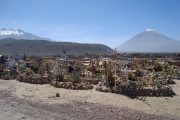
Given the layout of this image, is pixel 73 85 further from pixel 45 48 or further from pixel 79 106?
→ pixel 45 48

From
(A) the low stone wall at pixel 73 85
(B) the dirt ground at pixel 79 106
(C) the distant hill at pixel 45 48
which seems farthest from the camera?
(C) the distant hill at pixel 45 48

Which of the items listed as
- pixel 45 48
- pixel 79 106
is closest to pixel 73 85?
pixel 79 106

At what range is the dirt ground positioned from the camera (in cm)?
1288

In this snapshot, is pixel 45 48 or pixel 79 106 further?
pixel 45 48

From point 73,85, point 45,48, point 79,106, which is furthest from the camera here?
point 45,48

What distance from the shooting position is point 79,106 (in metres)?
14.7

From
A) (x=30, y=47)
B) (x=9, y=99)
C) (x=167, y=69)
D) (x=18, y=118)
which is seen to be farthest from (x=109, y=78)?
(x=30, y=47)

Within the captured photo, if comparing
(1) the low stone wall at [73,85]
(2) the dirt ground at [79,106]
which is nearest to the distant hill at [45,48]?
(1) the low stone wall at [73,85]

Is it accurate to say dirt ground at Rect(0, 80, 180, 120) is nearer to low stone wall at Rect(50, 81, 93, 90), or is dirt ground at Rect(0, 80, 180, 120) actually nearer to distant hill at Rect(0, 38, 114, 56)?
low stone wall at Rect(50, 81, 93, 90)

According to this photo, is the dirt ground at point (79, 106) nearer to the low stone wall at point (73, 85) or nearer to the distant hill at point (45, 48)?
the low stone wall at point (73, 85)

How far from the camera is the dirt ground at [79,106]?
1288 centimetres

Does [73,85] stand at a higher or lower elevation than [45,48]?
lower

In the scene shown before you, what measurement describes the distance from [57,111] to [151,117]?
3828mm

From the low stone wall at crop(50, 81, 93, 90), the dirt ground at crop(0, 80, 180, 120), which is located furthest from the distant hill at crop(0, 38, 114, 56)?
the dirt ground at crop(0, 80, 180, 120)
